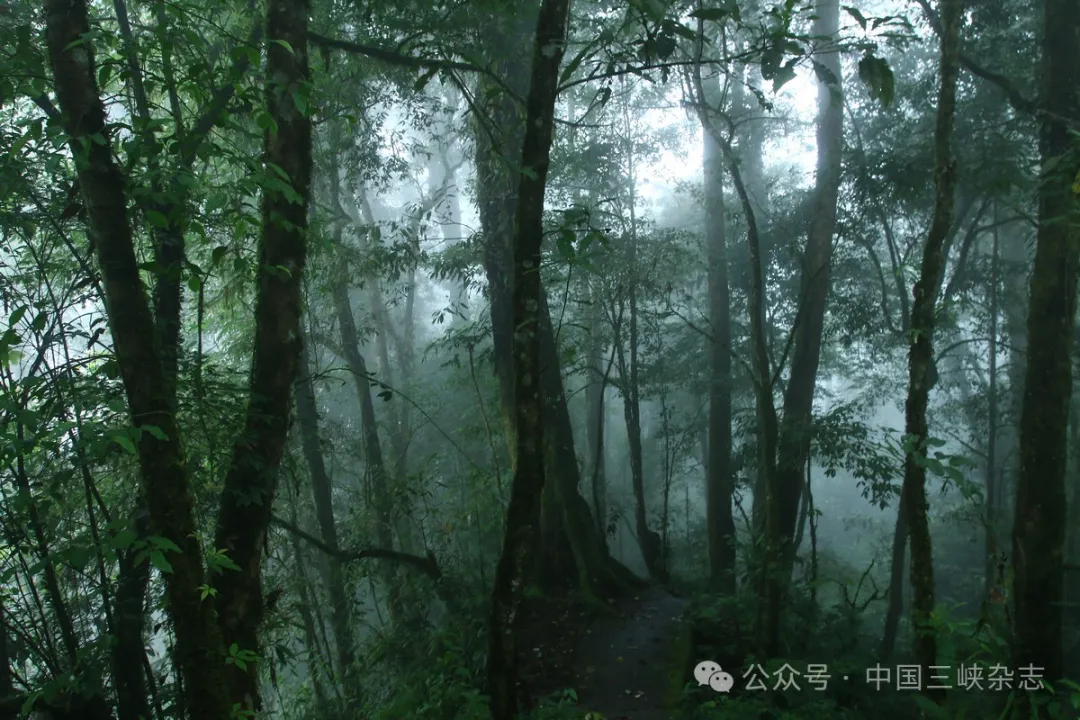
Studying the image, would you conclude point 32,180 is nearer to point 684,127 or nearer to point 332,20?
point 332,20

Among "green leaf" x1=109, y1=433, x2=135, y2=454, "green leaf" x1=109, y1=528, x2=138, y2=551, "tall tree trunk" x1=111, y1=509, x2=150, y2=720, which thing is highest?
"green leaf" x1=109, y1=433, x2=135, y2=454

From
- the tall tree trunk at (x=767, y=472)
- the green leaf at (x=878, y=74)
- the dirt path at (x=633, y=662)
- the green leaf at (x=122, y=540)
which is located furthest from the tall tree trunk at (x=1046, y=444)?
the green leaf at (x=122, y=540)

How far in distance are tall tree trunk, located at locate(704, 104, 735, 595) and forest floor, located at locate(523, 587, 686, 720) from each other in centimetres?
178

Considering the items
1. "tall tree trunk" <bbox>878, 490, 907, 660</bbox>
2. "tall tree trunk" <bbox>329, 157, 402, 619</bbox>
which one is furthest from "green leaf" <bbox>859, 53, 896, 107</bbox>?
"tall tree trunk" <bbox>878, 490, 907, 660</bbox>

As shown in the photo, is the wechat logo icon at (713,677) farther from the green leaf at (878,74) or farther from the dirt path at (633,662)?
the green leaf at (878,74)

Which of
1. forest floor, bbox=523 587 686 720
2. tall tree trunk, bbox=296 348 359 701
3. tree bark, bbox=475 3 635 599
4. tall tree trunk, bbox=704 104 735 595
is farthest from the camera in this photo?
tall tree trunk, bbox=704 104 735 595

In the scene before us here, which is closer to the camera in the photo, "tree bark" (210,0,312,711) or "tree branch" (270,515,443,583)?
"tree bark" (210,0,312,711)

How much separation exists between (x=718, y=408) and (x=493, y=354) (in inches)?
171

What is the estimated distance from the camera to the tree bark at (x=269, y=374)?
4234 mm

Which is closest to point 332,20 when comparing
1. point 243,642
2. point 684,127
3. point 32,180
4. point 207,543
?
point 32,180

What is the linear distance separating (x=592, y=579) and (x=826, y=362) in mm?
10575

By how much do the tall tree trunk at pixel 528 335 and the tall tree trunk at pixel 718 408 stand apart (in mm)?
5893

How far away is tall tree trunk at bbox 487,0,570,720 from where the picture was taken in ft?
12.7

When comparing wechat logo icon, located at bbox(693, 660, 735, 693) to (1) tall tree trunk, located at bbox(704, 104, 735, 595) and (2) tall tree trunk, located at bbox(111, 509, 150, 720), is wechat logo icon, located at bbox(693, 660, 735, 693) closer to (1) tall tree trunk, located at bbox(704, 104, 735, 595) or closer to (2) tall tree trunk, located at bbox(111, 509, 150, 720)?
(1) tall tree trunk, located at bbox(704, 104, 735, 595)
